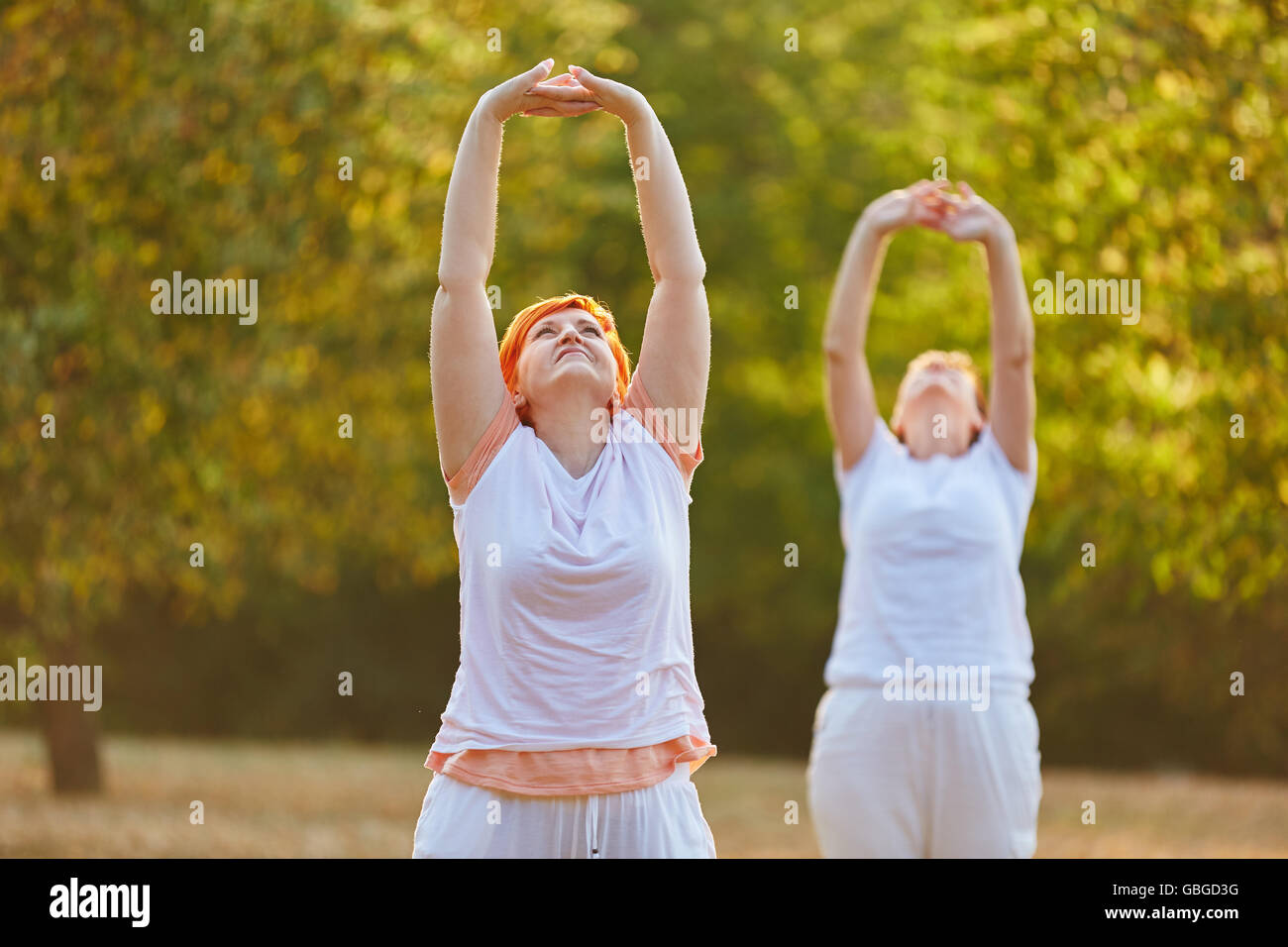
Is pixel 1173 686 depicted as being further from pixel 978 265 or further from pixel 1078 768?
pixel 978 265

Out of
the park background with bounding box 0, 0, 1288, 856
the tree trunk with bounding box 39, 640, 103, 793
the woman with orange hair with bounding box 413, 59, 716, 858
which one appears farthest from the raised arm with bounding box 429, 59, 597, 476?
the tree trunk with bounding box 39, 640, 103, 793

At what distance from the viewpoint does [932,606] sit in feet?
13.9

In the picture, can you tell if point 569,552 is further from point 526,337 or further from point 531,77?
point 531,77

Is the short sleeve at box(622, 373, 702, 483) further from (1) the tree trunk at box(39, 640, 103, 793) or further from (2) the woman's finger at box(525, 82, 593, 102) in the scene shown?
(1) the tree trunk at box(39, 640, 103, 793)

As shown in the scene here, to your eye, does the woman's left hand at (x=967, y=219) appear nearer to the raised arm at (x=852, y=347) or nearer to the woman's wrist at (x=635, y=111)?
the raised arm at (x=852, y=347)

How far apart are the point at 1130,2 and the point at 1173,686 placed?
1099cm

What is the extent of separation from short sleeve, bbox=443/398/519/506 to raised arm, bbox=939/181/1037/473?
1.73m

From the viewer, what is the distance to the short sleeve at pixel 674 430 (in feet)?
10.1

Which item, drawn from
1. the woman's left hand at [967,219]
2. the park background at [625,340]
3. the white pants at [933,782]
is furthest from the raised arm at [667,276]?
the park background at [625,340]

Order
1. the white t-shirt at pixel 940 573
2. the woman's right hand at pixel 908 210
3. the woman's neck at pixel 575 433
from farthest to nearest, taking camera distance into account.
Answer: the woman's right hand at pixel 908 210, the white t-shirt at pixel 940 573, the woman's neck at pixel 575 433

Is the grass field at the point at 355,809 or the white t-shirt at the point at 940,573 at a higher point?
the white t-shirt at the point at 940,573

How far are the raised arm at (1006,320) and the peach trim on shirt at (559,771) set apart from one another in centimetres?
195

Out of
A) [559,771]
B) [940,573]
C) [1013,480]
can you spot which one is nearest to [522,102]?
[559,771]

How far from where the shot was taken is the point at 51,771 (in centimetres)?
1395
